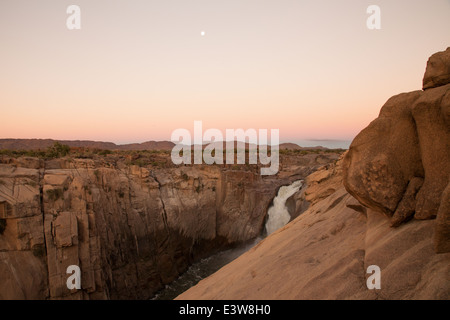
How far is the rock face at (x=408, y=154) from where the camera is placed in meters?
2.78

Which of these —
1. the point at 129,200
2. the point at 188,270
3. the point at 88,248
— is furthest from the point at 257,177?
the point at 88,248

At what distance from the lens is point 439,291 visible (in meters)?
2.10

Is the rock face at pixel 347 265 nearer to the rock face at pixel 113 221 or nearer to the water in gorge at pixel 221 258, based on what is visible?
the rock face at pixel 113 221

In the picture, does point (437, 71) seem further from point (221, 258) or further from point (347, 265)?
point (221, 258)

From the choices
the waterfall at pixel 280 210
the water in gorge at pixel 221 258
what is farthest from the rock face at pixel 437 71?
the waterfall at pixel 280 210

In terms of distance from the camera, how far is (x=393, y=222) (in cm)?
305

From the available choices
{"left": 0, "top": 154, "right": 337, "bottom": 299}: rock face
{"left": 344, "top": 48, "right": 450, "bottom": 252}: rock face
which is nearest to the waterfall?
{"left": 0, "top": 154, "right": 337, "bottom": 299}: rock face

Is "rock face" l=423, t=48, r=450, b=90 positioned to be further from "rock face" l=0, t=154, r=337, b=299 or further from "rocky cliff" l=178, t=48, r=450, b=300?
"rock face" l=0, t=154, r=337, b=299

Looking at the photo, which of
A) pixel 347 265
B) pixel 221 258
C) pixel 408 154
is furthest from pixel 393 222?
pixel 221 258

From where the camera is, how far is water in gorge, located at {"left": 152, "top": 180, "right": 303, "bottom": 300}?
14.4 m

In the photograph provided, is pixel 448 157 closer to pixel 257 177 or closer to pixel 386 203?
pixel 386 203

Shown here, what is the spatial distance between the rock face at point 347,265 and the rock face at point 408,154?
0.95 ft

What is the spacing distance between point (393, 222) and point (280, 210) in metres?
17.9

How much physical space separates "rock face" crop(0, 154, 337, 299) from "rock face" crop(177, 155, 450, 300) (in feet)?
25.8
